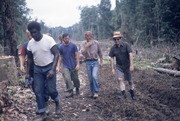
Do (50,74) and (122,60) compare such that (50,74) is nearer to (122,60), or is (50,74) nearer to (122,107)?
(122,107)

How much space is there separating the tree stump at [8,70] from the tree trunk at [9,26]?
1734 mm

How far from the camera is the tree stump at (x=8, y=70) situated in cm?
813

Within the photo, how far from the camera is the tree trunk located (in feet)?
31.8

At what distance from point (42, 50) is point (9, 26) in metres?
5.29

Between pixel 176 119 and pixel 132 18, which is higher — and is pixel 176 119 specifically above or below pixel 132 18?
below

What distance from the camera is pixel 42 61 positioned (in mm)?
5328

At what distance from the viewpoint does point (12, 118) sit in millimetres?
5430

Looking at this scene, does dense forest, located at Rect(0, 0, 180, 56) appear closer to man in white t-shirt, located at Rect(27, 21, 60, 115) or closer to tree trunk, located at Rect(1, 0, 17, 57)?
tree trunk, located at Rect(1, 0, 17, 57)

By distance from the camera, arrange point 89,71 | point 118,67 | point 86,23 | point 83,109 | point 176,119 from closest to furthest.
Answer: point 176,119 → point 83,109 → point 118,67 → point 89,71 → point 86,23

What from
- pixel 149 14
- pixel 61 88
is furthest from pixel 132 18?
pixel 61 88

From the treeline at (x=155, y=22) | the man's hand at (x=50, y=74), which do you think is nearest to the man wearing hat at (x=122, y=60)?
the man's hand at (x=50, y=74)

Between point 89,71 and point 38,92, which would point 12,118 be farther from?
point 89,71

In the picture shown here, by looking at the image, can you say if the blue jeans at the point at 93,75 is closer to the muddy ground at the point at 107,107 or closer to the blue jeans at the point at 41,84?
the muddy ground at the point at 107,107

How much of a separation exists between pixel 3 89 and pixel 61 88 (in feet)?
13.4
